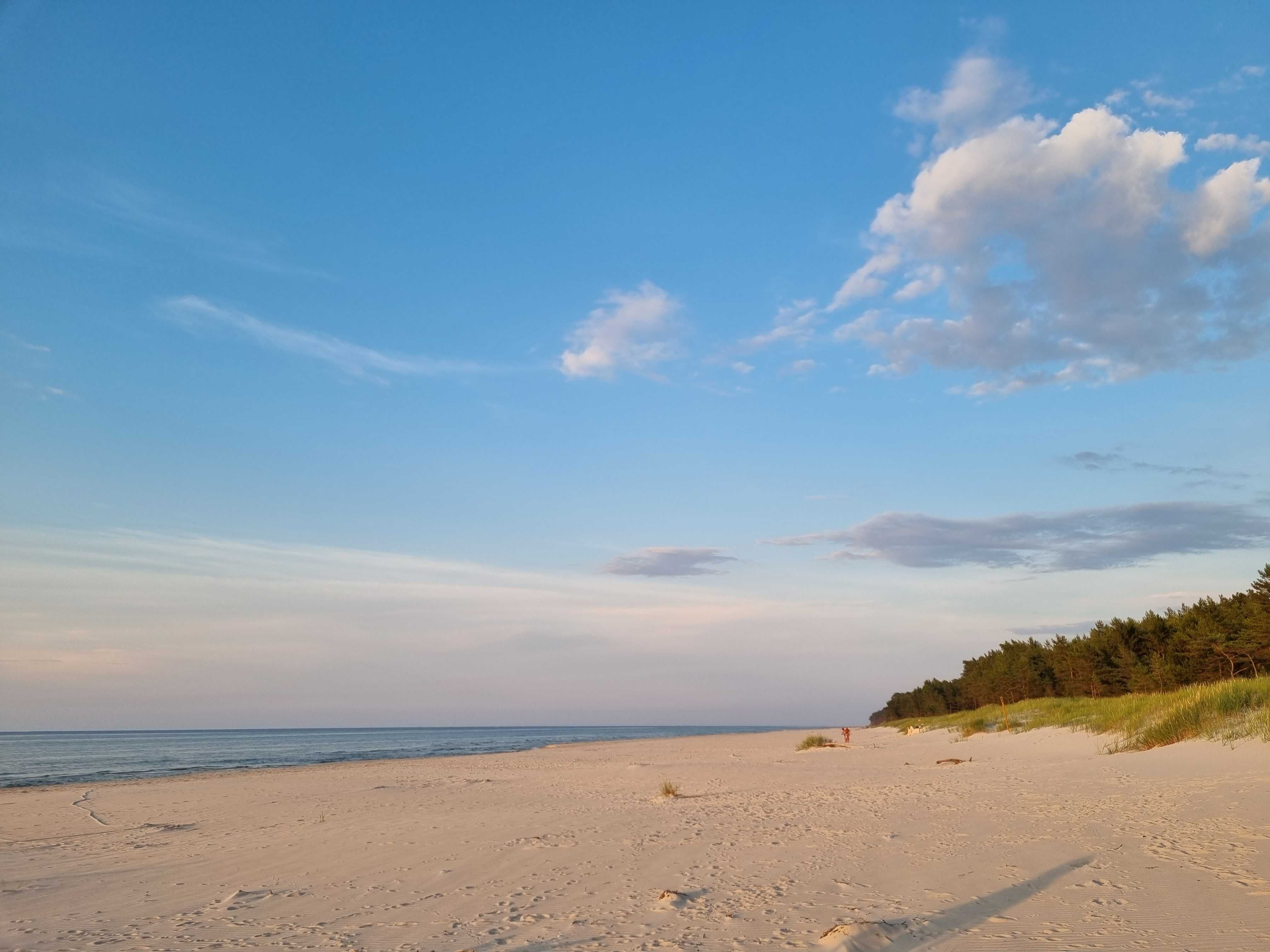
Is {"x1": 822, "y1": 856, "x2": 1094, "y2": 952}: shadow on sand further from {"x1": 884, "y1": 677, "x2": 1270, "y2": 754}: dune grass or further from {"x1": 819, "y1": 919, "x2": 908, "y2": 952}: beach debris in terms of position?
{"x1": 884, "y1": 677, "x2": 1270, "y2": 754}: dune grass

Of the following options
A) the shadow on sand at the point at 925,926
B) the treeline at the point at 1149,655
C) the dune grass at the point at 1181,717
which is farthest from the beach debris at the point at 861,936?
the treeline at the point at 1149,655

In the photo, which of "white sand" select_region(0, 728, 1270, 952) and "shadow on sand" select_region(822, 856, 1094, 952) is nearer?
"shadow on sand" select_region(822, 856, 1094, 952)

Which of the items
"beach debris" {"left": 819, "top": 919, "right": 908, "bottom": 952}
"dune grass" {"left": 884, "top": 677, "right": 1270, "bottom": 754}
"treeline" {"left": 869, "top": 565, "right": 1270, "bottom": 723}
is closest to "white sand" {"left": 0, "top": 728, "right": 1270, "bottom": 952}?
"beach debris" {"left": 819, "top": 919, "right": 908, "bottom": 952}

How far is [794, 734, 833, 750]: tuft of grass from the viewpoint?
36.2m

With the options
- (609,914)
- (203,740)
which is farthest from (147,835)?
(203,740)

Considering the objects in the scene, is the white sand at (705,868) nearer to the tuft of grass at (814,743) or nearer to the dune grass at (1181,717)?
the dune grass at (1181,717)

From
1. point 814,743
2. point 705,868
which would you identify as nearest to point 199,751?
point 814,743

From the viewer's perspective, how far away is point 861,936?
616 centimetres

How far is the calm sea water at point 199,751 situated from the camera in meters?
36.5

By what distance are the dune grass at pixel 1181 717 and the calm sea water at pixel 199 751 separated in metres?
35.5

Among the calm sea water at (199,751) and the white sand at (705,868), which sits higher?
the white sand at (705,868)

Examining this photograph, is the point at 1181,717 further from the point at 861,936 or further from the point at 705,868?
the point at 861,936

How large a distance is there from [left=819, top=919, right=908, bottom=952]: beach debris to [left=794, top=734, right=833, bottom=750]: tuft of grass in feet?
99.6

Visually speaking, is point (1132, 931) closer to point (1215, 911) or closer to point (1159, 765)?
point (1215, 911)
